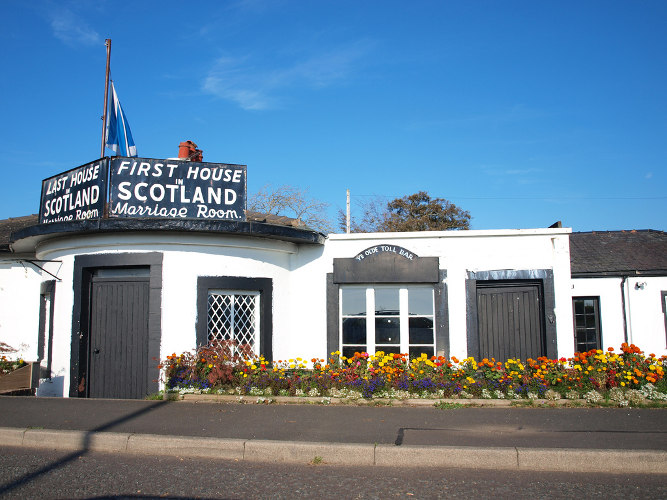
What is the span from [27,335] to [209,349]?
15.1 ft

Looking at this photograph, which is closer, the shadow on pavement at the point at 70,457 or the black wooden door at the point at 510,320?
the shadow on pavement at the point at 70,457

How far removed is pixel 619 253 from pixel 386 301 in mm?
9244

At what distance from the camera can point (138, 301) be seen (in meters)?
9.68

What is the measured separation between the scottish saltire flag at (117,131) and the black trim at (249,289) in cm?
440

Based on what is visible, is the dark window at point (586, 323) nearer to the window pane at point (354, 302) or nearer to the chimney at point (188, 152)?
the window pane at point (354, 302)

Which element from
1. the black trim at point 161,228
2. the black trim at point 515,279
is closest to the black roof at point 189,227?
the black trim at point 161,228

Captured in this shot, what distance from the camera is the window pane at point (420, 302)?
Result: 10.5 m

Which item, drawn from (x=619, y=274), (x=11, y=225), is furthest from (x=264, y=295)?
(x=619, y=274)

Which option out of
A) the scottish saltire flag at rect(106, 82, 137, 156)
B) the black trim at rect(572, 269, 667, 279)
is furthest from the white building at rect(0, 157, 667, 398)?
the black trim at rect(572, 269, 667, 279)

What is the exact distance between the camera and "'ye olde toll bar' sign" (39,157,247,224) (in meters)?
Answer: 9.55

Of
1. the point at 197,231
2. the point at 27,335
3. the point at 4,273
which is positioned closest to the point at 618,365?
the point at 197,231

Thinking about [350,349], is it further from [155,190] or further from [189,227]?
[155,190]

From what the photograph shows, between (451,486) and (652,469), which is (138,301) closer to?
(451,486)

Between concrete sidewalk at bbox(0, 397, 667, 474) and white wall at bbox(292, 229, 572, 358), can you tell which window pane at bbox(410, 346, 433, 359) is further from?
concrete sidewalk at bbox(0, 397, 667, 474)
